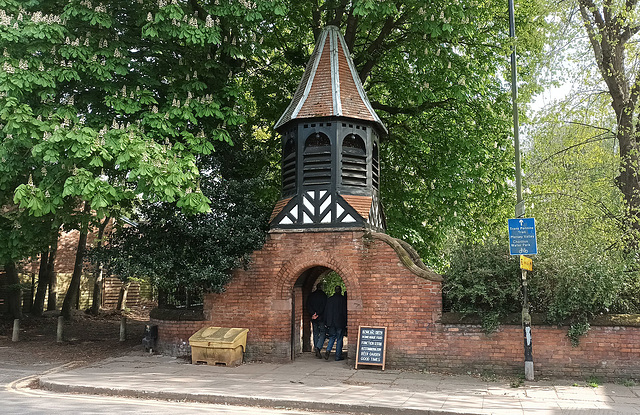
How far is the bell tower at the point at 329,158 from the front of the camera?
534 inches

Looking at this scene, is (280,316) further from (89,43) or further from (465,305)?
(89,43)

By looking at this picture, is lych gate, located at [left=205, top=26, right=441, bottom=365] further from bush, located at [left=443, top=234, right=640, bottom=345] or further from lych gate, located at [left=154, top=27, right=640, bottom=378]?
bush, located at [left=443, top=234, right=640, bottom=345]

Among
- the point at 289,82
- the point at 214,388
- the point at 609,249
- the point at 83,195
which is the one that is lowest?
the point at 214,388

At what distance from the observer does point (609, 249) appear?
12.6 m

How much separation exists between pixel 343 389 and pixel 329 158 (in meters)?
5.92

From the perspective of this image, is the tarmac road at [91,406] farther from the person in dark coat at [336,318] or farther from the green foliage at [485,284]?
the person in dark coat at [336,318]

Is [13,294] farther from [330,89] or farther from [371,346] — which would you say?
[371,346]

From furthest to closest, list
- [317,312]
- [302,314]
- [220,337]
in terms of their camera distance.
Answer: [302,314] → [317,312] → [220,337]

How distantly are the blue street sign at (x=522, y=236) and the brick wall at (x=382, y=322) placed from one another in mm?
1747

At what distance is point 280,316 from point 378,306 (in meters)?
2.49

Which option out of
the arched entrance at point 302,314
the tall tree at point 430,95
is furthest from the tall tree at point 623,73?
the arched entrance at point 302,314

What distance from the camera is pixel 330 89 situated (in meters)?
14.5

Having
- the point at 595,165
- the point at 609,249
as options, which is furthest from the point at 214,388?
the point at 595,165

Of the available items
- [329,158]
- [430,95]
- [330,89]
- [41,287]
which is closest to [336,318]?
[329,158]
